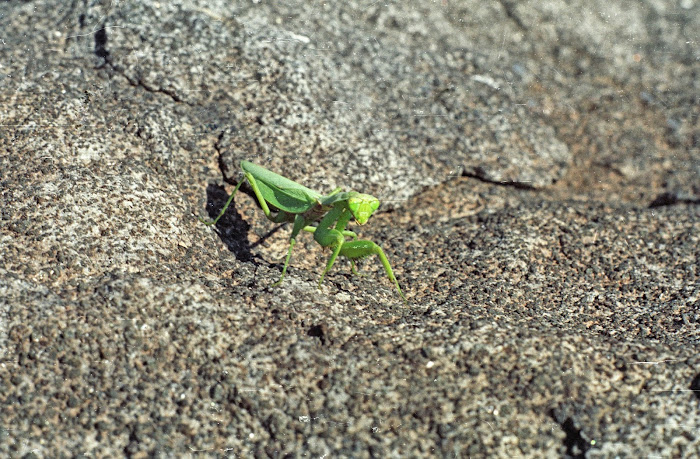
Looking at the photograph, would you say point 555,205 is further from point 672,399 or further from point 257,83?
point 257,83

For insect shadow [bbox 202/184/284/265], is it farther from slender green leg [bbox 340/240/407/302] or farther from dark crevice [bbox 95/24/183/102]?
dark crevice [bbox 95/24/183/102]

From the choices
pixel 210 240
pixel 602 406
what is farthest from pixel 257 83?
pixel 602 406

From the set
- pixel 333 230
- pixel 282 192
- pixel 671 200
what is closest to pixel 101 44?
pixel 282 192

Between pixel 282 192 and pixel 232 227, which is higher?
pixel 282 192

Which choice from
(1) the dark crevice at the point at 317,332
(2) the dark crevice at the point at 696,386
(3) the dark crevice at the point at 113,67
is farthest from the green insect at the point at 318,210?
(2) the dark crevice at the point at 696,386

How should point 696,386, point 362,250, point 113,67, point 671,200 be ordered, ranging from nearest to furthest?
point 696,386, point 362,250, point 113,67, point 671,200

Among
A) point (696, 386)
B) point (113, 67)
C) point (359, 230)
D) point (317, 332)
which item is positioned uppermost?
point (113, 67)

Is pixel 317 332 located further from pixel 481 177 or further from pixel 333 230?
pixel 481 177

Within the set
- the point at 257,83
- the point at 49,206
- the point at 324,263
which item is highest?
the point at 257,83
